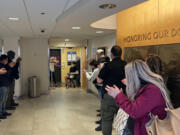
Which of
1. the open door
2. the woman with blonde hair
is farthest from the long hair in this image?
the open door

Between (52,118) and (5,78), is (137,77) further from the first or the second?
(5,78)

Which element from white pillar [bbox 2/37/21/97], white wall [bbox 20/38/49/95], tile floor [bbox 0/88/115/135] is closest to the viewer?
tile floor [bbox 0/88/115/135]

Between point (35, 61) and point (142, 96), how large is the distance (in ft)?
20.6

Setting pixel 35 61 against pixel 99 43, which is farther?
pixel 35 61

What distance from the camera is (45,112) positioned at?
510 cm

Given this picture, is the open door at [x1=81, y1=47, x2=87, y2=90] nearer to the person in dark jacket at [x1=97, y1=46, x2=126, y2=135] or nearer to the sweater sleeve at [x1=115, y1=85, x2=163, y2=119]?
the person in dark jacket at [x1=97, y1=46, x2=126, y2=135]

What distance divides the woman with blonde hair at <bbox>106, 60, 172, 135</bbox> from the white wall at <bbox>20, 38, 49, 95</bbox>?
5.98 m

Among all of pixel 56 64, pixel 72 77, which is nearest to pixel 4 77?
pixel 72 77

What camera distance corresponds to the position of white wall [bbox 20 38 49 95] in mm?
7125

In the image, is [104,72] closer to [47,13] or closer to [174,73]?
[174,73]

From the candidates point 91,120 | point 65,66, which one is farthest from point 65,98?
point 65,66

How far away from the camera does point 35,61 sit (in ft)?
23.9

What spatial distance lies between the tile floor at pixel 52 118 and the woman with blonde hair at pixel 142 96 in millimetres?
2270

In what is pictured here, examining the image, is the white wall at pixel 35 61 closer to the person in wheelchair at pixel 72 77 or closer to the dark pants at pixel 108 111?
the person in wheelchair at pixel 72 77
